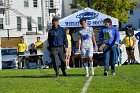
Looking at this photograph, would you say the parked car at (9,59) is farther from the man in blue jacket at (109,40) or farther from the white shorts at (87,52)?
the man in blue jacket at (109,40)

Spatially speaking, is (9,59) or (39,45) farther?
(9,59)

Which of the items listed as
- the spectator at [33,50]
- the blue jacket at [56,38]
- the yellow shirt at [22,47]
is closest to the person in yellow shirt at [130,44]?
the spectator at [33,50]

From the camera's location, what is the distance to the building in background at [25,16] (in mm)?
59125

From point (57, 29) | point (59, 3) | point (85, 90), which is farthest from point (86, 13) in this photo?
point (59, 3)

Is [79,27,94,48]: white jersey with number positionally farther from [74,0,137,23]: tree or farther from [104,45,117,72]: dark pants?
[74,0,137,23]: tree

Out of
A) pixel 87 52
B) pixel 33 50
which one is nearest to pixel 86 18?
pixel 33 50

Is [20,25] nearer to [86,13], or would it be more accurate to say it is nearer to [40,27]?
[40,27]

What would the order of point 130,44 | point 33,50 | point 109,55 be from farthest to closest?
1. point 33,50
2. point 130,44
3. point 109,55

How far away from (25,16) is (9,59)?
30.6 m

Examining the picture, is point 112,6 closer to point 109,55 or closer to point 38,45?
point 38,45

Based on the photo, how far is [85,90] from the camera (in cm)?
1109

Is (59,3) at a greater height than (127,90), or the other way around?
(59,3)

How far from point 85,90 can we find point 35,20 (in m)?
50.8

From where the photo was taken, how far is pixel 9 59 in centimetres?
3091
